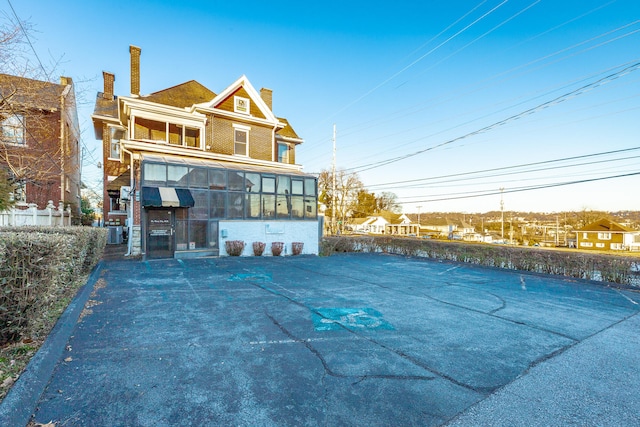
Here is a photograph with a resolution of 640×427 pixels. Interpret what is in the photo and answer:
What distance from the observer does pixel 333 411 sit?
2.58 metres

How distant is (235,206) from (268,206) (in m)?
1.71

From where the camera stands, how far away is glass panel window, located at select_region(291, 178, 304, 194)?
53.8ft

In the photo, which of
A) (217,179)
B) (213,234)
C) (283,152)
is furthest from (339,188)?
(213,234)

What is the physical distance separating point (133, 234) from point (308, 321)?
11378 millimetres

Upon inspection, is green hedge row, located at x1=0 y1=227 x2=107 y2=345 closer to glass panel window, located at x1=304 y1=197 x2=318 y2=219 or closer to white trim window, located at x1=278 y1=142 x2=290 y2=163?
glass panel window, located at x1=304 y1=197 x2=318 y2=219

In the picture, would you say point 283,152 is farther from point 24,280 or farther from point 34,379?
point 34,379

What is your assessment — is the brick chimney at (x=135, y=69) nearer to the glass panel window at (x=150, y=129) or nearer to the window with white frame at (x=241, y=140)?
the glass panel window at (x=150, y=129)

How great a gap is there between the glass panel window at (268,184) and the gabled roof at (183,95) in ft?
21.2

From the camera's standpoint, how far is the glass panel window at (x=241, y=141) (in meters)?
17.4

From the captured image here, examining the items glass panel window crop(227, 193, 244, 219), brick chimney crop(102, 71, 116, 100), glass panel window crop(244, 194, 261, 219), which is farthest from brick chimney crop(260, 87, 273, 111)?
brick chimney crop(102, 71, 116, 100)

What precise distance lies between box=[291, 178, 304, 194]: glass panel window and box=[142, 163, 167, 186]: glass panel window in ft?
20.5

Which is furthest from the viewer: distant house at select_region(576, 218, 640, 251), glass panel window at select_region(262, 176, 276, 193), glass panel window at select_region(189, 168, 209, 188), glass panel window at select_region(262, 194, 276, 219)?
distant house at select_region(576, 218, 640, 251)

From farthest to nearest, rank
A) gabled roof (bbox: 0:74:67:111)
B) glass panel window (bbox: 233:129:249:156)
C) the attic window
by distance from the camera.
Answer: glass panel window (bbox: 233:129:249:156), the attic window, gabled roof (bbox: 0:74:67:111)

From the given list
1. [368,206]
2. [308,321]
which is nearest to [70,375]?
[308,321]
